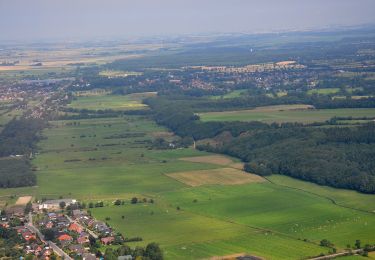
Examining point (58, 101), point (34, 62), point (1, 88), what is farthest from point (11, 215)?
point (34, 62)

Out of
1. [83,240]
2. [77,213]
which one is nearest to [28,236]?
[83,240]

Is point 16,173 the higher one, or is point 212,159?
point 212,159

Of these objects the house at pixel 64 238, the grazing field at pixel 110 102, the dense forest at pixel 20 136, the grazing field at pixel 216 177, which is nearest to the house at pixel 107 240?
the house at pixel 64 238

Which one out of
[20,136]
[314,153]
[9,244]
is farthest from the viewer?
[20,136]

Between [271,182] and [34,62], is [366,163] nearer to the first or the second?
[271,182]

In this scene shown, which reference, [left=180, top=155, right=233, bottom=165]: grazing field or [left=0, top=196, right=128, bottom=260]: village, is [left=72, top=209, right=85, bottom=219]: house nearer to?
[left=0, top=196, right=128, bottom=260]: village

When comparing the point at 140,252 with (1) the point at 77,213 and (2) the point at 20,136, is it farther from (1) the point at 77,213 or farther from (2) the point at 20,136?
(2) the point at 20,136

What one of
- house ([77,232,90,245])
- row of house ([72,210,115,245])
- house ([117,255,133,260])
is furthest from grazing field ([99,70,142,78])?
house ([117,255,133,260])
